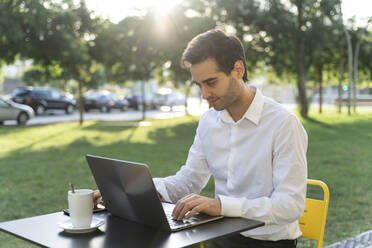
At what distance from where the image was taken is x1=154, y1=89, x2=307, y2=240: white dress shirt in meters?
2.47

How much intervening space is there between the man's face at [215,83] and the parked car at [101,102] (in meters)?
34.8

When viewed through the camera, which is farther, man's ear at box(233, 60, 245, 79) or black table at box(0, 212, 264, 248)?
man's ear at box(233, 60, 245, 79)

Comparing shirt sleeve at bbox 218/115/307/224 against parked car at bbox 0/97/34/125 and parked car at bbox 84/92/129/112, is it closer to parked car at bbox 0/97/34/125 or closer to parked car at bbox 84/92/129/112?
parked car at bbox 0/97/34/125

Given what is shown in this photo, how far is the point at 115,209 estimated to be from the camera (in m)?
2.46

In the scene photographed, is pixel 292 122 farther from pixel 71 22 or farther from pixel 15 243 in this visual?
pixel 71 22

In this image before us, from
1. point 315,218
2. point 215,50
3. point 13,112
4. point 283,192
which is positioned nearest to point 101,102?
point 13,112

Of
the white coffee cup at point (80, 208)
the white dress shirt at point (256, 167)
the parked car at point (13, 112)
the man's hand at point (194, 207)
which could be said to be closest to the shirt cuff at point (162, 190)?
the white dress shirt at point (256, 167)

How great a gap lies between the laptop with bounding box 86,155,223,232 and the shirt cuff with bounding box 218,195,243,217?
4cm

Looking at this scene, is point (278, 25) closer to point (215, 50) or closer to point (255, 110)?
point (255, 110)

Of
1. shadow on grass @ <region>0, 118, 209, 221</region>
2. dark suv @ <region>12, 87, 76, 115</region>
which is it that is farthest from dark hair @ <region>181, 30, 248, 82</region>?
dark suv @ <region>12, 87, 76, 115</region>

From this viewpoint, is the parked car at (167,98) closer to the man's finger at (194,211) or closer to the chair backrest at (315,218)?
the chair backrest at (315,218)

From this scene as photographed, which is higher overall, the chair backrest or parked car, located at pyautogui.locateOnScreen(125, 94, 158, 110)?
the chair backrest

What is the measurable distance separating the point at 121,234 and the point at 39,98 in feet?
101

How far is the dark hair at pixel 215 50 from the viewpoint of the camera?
2.53 m
